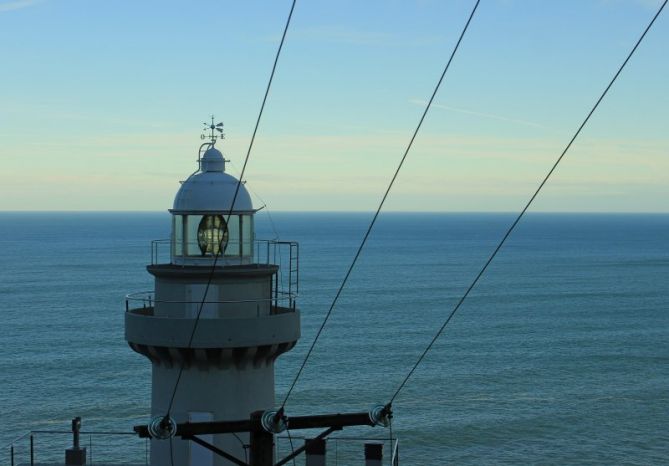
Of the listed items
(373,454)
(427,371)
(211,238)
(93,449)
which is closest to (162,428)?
(211,238)

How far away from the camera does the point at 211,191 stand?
15461 mm

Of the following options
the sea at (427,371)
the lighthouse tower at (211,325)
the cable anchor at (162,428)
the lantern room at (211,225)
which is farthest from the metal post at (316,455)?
the cable anchor at (162,428)

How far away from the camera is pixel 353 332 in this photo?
3509 inches

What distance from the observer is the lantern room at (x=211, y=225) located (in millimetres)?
15336

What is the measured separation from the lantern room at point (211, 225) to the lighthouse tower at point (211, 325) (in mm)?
16

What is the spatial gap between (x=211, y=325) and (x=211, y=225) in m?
1.83

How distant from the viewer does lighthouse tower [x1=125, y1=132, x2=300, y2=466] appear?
14445 millimetres

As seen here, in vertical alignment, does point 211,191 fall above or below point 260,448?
above

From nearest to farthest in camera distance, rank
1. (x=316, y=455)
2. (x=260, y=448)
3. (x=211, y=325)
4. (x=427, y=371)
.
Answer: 1. (x=260, y=448)
2. (x=211, y=325)
3. (x=316, y=455)
4. (x=427, y=371)

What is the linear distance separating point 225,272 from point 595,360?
2606 inches

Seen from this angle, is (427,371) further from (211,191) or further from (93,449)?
(211,191)

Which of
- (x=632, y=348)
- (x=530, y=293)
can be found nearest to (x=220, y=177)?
(x=632, y=348)

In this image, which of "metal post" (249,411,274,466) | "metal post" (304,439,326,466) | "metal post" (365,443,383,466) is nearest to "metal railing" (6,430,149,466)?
"metal post" (365,443,383,466)

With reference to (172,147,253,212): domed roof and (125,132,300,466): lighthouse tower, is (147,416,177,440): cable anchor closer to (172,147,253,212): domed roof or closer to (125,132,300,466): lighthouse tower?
(125,132,300,466): lighthouse tower
